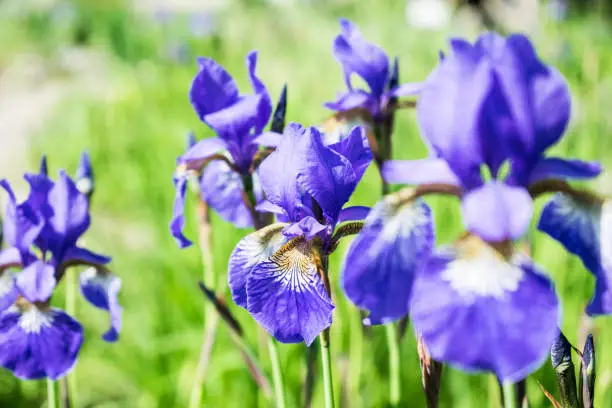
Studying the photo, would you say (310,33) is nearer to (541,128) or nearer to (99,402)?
(99,402)

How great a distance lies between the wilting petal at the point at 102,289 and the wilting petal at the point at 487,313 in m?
0.59

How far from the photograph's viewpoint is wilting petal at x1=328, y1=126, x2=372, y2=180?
0.75m

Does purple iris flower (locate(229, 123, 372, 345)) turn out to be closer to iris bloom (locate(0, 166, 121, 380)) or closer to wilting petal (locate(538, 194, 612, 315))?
wilting petal (locate(538, 194, 612, 315))

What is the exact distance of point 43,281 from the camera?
0.91 m

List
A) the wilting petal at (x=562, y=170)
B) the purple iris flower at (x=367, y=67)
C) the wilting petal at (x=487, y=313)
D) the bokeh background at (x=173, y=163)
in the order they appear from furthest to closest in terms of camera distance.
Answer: the bokeh background at (x=173, y=163) → the purple iris flower at (x=367, y=67) → the wilting petal at (x=562, y=170) → the wilting petal at (x=487, y=313)

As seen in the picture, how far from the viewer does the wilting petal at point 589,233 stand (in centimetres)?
57

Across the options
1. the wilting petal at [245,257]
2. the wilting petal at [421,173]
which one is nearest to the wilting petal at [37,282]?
the wilting petal at [245,257]

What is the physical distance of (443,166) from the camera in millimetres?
622

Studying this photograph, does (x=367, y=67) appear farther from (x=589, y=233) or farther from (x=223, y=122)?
(x=589, y=233)

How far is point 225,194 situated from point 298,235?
33cm

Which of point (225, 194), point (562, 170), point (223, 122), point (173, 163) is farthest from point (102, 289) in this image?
point (173, 163)

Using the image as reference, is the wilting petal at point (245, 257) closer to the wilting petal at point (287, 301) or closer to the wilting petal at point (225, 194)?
the wilting petal at point (287, 301)

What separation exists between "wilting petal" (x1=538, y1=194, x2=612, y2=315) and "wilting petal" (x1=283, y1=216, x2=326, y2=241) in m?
0.24

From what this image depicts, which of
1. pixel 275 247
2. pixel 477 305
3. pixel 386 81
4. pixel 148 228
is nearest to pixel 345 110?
→ pixel 386 81
